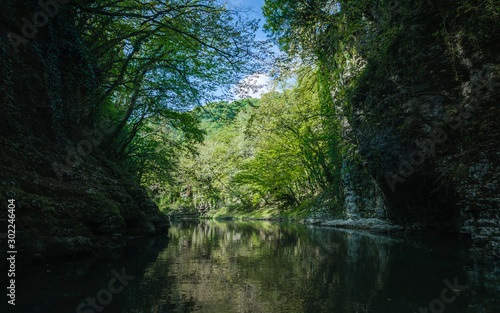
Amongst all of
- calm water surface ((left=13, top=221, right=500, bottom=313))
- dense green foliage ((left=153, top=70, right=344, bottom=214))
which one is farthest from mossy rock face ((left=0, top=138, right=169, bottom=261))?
dense green foliage ((left=153, top=70, right=344, bottom=214))

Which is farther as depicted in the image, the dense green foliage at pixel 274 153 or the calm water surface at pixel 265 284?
the dense green foliage at pixel 274 153

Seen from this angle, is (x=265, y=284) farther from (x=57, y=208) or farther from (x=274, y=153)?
(x=274, y=153)

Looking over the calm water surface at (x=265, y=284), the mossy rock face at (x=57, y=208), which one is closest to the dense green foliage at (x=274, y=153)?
the mossy rock face at (x=57, y=208)

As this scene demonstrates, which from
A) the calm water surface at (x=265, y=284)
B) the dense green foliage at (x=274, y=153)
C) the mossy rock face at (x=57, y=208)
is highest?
the dense green foliage at (x=274, y=153)

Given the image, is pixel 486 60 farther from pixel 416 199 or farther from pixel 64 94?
pixel 64 94

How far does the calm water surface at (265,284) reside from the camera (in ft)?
7.89

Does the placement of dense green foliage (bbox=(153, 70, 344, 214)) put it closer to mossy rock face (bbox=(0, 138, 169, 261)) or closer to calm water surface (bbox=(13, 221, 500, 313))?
mossy rock face (bbox=(0, 138, 169, 261))

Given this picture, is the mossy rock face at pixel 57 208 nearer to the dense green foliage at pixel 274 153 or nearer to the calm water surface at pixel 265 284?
the calm water surface at pixel 265 284

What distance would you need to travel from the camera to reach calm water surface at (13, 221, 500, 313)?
2404 millimetres

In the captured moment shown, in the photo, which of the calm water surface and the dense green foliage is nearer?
the calm water surface

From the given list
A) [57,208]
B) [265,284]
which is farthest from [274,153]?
[265,284]

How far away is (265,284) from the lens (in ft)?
10.2

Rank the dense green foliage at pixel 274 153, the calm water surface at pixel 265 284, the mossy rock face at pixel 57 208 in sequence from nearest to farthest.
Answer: the calm water surface at pixel 265 284 → the mossy rock face at pixel 57 208 → the dense green foliage at pixel 274 153

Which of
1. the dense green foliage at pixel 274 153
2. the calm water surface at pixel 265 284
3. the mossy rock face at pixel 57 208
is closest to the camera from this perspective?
the calm water surface at pixel 265 284
